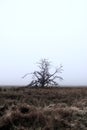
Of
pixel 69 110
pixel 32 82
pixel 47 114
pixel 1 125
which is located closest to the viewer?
pixel 1 125

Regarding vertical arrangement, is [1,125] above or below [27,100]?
below

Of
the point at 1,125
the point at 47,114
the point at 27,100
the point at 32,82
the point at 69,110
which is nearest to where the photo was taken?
the point at 1,125

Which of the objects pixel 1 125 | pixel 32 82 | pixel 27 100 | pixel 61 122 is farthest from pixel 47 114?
pixel 32 82

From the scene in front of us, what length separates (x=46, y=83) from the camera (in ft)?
143

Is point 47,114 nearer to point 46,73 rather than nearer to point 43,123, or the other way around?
point 43,123

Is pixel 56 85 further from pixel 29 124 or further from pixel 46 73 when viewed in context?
pixel 29 124

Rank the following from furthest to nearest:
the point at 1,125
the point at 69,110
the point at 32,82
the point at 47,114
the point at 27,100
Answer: the point at 32,82, the point at 27,100, the point at 69,110, the point at 47,114, the point at 1,125

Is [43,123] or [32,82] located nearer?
[43,123]

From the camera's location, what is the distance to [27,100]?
21219 mm

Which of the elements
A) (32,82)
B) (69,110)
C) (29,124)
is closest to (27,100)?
(69,110)

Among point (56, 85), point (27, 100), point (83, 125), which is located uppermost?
point (56, 85)

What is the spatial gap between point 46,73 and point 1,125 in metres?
31.2

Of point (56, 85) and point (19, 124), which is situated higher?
point (56, 85)

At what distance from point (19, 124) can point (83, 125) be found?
8.93 feet
